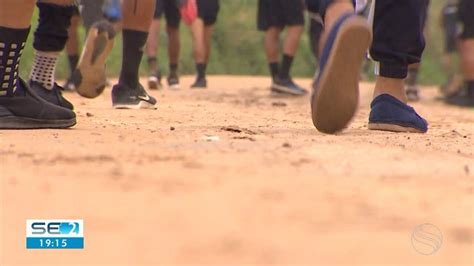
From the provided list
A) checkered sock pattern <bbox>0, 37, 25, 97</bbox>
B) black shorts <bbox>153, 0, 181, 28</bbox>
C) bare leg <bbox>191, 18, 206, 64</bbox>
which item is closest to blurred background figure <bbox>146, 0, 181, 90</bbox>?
black shorts <bbox>153, 0, 181, 28</bbox>

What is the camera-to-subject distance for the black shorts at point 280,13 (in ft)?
17.3

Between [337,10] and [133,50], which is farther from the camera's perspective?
[133,50]

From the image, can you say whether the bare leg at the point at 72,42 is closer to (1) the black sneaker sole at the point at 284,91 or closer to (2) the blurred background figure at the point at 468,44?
(1) the black sneaker sole at the point at 284,91

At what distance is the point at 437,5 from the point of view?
1215 cm

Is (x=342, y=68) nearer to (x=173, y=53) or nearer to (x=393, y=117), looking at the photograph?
(x=393, y=117)

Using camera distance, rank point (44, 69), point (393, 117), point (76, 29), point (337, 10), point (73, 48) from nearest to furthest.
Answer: point (337, 10) < point (393, 117) < point (44, 69) < point (73, 48) < point (76, 29)

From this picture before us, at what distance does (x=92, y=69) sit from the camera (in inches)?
110

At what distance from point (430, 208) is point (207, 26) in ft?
16.6

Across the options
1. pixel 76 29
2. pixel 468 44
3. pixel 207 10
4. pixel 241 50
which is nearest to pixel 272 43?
pixel 207 10

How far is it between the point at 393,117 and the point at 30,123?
3.48 ft

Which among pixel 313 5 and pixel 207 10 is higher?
pixel 313 5

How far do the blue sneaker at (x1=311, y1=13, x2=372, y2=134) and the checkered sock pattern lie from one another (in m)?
0.83

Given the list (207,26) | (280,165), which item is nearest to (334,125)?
(280,165)

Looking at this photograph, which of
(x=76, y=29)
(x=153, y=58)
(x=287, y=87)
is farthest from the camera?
(x=153, y=58)
